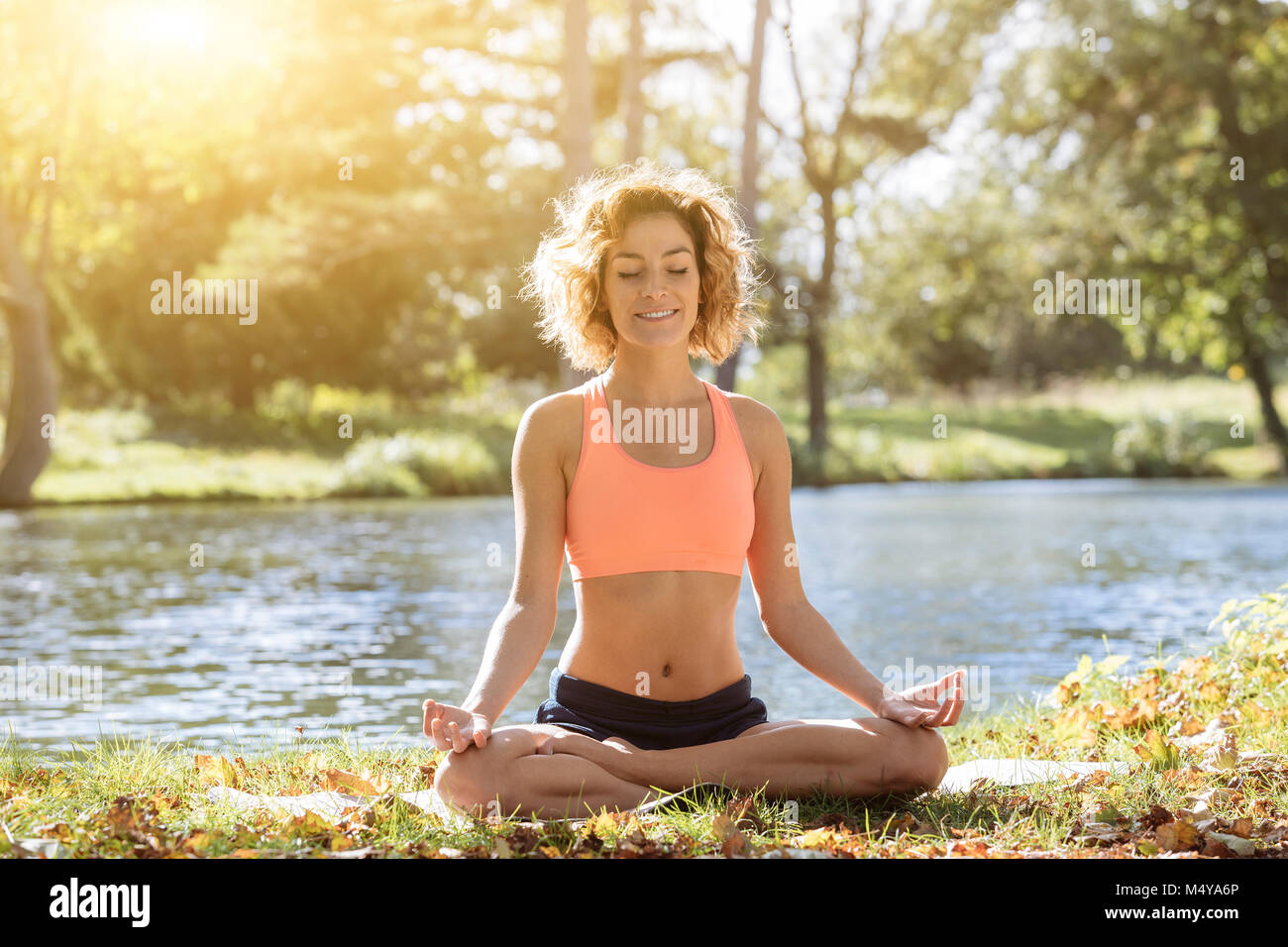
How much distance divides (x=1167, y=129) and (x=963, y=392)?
88.0ft

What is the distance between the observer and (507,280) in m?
28.0

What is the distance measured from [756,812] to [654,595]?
24.1 inches

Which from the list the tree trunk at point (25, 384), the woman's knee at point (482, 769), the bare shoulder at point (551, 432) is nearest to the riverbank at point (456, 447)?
the tree trunk at point (25, 384)

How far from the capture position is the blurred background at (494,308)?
9.25 m

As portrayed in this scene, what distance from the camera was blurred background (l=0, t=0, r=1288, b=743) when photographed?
30.3 feet

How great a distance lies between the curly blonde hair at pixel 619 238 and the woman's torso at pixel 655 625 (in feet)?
1.21

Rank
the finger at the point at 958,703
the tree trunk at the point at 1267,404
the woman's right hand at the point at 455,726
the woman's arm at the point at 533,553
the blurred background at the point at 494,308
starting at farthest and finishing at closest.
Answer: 1. the tree trunk at the point at 1267,404
2. the blurred background at the point at 494,308
3. the woman's arm at the point at 533,553
4. the finger at the point at 958,703
5. the woman's right hand at the point at 455,726

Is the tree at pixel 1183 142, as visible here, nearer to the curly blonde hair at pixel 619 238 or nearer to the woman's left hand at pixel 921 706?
the curly blonde hair at pixel 619 238

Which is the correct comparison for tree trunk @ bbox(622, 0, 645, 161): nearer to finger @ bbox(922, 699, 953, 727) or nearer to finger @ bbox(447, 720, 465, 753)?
finger @ bbox(922, 699, 953, 727)

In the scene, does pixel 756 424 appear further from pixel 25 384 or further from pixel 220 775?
pixel 25 384

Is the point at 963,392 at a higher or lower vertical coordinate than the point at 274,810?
higher

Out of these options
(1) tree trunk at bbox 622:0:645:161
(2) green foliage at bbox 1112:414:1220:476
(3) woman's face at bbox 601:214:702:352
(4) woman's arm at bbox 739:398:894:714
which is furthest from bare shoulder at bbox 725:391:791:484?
(2) green foliage at bbox 1112:414:1220:476
